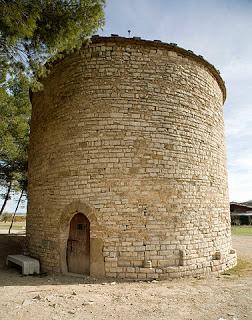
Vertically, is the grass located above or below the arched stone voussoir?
below

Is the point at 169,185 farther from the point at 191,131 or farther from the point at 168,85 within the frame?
the point at 168,85

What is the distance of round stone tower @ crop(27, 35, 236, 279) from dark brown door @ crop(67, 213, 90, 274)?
26 millimetres

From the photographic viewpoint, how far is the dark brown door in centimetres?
822

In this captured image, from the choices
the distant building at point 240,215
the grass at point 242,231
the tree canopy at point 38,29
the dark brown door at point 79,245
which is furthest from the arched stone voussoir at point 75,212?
the distant building at point 240,215

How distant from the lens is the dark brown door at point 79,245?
8.22m

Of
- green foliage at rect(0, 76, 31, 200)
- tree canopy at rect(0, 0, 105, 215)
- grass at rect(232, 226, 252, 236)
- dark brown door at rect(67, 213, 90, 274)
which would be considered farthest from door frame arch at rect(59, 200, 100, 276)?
grass at rect(232, 226, 252, 236)

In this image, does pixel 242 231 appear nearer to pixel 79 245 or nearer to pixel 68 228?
pixel 79 245

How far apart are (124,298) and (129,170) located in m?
3.05

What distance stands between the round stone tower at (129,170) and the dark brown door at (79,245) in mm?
26

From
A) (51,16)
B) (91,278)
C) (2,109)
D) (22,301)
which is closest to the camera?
(22,301)

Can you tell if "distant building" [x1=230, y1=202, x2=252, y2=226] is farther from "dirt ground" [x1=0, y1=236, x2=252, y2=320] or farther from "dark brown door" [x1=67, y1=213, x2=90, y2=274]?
"dark brown door" [x1=67, y1=213, x2=90, y2=274]

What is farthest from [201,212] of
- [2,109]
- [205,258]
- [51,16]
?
[2,109]

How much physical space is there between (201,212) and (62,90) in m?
5.22

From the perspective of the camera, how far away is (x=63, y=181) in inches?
334
